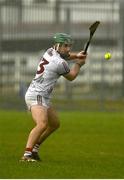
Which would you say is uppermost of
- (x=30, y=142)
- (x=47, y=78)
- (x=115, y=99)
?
(x=47, y=78)

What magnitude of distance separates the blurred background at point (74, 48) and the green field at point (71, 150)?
7342 mm

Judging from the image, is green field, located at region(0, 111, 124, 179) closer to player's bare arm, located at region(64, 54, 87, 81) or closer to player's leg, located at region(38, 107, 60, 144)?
player's leg, located at region(38, 107, 60, 144)

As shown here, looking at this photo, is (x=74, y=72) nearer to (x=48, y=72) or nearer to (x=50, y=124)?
(x=48, y=72)

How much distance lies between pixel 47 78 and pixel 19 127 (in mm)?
8662

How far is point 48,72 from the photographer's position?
44.4 ft

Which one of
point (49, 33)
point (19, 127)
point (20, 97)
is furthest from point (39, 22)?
point (19, 127)

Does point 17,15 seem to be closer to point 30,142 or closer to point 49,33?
point 49,33

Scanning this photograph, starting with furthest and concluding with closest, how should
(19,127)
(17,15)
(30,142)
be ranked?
(17,15) < (19,127) < (30,142)

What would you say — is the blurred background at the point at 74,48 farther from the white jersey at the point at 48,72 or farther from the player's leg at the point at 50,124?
the white jersey at the point at 48,72

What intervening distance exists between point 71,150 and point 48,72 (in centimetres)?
301

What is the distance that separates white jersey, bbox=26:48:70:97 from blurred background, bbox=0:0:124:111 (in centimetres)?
1906

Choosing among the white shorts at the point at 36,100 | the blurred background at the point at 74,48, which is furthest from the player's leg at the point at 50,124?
the blurred background at the point at 74,48

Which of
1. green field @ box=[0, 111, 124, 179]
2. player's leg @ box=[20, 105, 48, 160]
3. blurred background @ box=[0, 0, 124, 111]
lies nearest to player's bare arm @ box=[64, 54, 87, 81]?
player's leg @ box=[20, 105, 48, 160]

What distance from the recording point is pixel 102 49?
3469 cm
